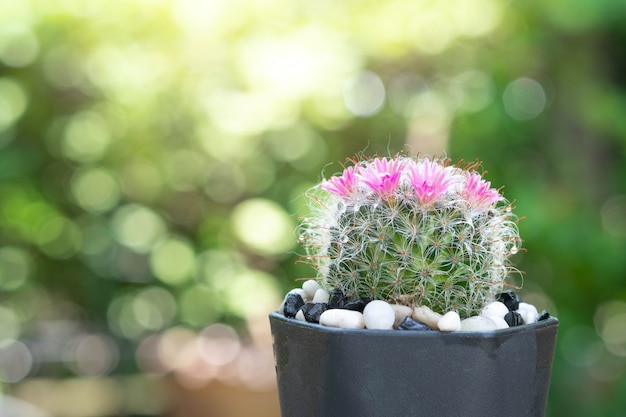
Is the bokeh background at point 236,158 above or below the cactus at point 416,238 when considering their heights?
above

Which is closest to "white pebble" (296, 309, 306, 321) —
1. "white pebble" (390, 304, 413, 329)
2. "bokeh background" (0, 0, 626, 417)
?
"white pebble" (390, 304, 413, 329)

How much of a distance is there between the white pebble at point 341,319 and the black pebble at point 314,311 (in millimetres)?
43

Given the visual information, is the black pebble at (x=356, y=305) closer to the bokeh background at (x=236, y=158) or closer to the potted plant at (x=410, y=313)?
the potted plant at (x=410, y=313)

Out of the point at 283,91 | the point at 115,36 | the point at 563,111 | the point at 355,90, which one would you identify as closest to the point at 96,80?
the point at 115,36

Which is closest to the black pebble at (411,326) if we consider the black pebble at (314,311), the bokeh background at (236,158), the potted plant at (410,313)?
the potted plant at (410,313)

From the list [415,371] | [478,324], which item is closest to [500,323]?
[478,324]

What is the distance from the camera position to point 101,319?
142 inches

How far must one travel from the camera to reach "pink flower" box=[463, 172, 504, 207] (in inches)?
33.5

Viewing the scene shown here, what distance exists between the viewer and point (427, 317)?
0.79 metres

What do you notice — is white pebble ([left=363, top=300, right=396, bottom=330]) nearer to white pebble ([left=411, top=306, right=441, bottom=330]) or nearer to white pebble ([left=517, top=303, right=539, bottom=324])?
white pebble ([left=411, top=306, right=441, bottom=330])

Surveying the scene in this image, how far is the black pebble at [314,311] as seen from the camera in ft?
2.72

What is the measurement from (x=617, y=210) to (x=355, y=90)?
1142 mm

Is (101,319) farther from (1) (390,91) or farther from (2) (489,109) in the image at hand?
(2) (489,109)

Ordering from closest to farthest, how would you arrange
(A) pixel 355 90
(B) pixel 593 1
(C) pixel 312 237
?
1. (C) pixel 312 237
2. (B) pixel 593 1
3. (A) pixel 355 90
